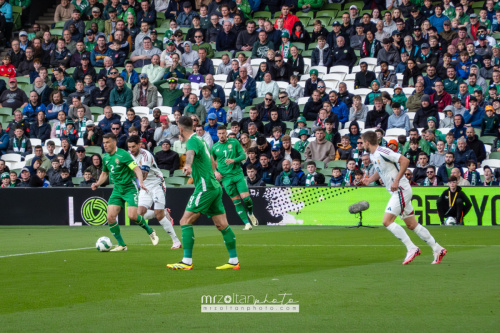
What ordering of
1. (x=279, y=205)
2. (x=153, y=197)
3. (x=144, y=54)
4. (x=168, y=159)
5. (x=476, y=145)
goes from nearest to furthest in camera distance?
(x=153, y=197) → (x=476, y=145) → (x=279, y=205) → (x=168, y=159) → (x=144, y=54)

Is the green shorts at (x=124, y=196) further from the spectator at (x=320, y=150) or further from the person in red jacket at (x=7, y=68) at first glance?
the person in red jacket at (x=7, y=68)

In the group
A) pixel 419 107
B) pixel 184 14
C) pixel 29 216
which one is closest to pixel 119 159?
pixel 29 216

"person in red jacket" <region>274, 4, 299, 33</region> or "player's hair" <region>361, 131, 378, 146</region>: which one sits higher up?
"person in red jacket" <region>274, 4, 299, 33</region>

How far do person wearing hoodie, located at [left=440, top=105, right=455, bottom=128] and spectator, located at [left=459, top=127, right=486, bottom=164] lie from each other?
998mm

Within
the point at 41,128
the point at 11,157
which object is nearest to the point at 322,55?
the point at 41,128

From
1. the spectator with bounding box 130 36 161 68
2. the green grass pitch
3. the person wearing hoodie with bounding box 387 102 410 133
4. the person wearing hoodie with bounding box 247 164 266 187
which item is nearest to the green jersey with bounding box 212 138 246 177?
the person wearing hoodie with bounding box 247 164 266 187

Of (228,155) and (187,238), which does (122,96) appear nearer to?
(228,155)

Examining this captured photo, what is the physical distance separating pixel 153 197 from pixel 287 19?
45.5ft

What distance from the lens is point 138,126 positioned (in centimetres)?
2497

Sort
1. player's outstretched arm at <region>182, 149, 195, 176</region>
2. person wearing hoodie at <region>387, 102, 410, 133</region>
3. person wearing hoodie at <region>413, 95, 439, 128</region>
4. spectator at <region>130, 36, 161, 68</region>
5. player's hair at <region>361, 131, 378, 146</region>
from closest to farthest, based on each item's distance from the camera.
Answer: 1. player's outstretched arm at <region>182, 149, 195, 176</region>
2. player's hair at <region>361, 131, 378, 146</region>
3. person wearing hoodie at <region>413, 95, 439, 128</region>
4. person wearing hoodie at <region>387, 102, 410, 133</region>
5. spectator at <region>130, 36, 161, 68</region>

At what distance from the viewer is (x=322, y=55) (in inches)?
1036

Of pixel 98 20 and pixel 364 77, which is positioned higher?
pixel 98 20

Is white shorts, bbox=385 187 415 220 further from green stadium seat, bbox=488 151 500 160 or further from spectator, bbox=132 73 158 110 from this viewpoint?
spectator, bbox=132 73 158 110

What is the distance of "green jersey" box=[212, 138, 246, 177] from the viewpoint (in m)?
19.2
